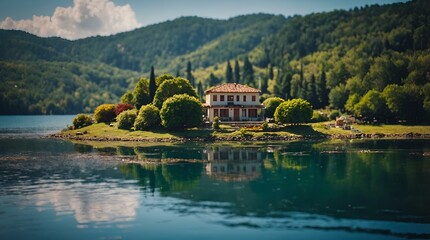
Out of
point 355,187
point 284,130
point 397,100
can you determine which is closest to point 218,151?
point 284,130

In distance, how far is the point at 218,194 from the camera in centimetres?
4522

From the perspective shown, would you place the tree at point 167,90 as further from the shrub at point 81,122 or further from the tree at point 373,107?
the tree at point 373,107

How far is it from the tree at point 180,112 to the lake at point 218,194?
21395mm

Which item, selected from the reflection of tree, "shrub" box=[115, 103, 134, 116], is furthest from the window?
the reflection of tree

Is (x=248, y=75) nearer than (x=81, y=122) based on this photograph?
No

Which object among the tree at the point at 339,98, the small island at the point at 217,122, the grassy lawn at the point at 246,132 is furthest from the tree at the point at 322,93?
the grassy lawn at the point at 246,132

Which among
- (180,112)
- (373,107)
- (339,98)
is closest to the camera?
(180,112)

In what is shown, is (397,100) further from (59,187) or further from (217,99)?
(59,187)

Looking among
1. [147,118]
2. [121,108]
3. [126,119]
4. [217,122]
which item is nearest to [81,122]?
[121,108]

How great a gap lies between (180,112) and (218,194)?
55514 millimetres

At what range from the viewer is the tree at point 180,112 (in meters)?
99.8

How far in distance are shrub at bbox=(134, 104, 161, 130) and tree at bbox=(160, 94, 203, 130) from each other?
2855 mm

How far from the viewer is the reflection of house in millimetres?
55906

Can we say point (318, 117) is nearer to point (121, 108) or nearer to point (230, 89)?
point (230, 89)
